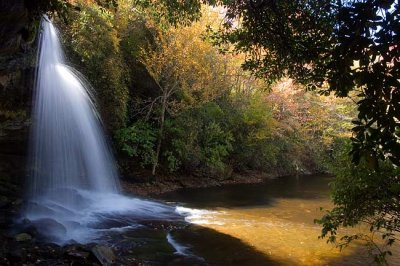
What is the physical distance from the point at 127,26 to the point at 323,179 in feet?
49.1

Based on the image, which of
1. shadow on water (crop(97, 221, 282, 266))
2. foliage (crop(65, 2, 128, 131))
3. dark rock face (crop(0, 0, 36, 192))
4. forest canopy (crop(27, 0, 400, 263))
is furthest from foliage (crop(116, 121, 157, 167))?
shadow on water (crop(97, 221, 282, 266))

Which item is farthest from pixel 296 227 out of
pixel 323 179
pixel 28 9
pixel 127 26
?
pixel 323 179

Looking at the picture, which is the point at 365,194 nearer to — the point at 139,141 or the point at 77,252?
the point at 77,252

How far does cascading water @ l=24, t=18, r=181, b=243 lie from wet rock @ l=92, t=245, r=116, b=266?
2469 millimetres

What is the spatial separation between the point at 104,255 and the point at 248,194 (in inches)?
418

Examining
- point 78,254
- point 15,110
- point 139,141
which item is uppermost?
point 15,110

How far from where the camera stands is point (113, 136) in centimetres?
1650

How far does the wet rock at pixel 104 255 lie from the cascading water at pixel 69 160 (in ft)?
8.10

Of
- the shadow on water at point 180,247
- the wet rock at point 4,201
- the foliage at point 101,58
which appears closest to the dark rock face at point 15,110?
the wet rock at point 4,201

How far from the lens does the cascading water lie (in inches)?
444

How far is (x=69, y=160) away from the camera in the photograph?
1359 cm

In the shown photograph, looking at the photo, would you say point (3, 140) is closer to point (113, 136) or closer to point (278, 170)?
point (113, 136)

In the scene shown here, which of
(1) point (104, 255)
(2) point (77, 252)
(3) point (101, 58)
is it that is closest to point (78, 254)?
(2) point (77, 252)

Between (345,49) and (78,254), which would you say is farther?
(78,254)
